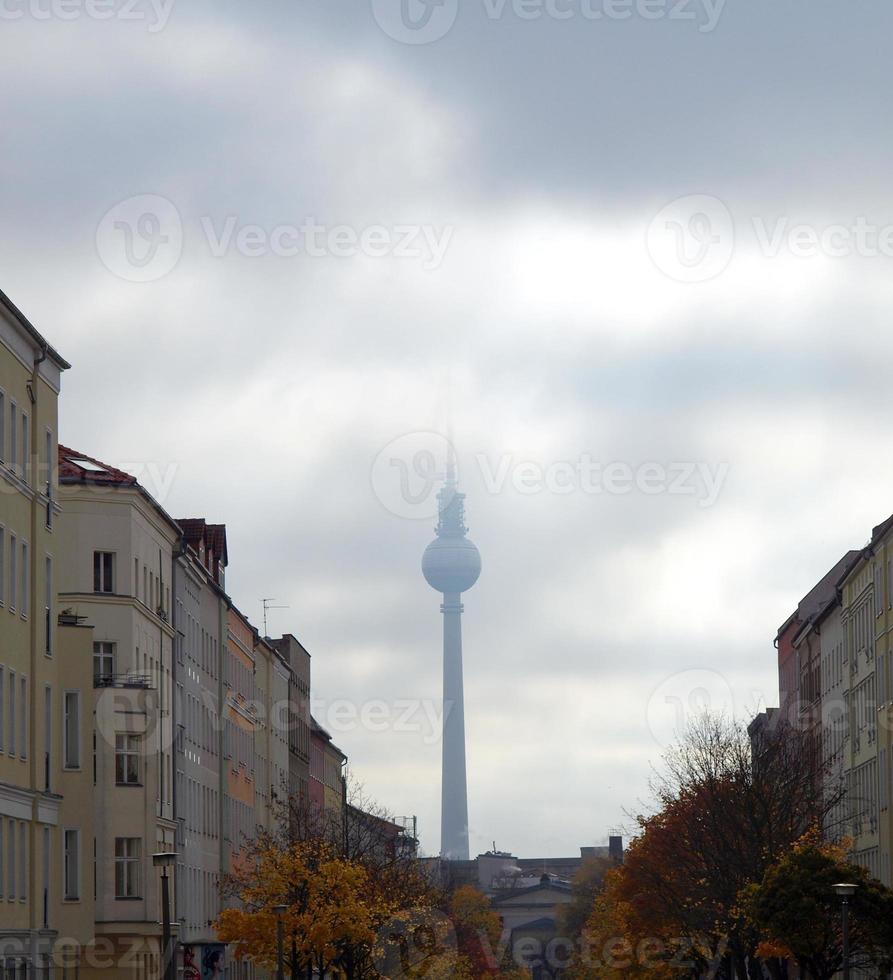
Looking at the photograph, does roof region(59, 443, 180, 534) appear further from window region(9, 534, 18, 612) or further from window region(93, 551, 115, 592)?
window region(9, 534, 18, 612)

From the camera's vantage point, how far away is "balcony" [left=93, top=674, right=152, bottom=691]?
207 ft

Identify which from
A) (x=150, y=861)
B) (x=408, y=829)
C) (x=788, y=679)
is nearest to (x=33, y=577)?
(x=150, y=861)

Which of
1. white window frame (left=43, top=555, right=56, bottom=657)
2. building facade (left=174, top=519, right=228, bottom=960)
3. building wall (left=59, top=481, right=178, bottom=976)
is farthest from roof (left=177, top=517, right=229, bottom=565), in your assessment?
white window frame (left=43, top=555, right=56, bottom=657)

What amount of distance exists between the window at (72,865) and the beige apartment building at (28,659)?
181cm

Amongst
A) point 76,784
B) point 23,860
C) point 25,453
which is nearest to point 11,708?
point 23,860

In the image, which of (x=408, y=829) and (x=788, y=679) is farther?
(x=408, y=829)

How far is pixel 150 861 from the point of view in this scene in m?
64.3

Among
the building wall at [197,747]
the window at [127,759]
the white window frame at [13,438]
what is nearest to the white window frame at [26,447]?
the white window frame at [13,438]

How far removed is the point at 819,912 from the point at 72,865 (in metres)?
19.9

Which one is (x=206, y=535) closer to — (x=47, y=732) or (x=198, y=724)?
(x=198, y=724)

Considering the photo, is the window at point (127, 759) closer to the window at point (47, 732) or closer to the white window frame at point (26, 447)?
the window at point (47, 732)

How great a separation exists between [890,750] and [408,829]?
91635mm

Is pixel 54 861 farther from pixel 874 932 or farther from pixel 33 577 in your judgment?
pixel 874 932

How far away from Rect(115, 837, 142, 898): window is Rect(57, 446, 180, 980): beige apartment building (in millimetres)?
31
